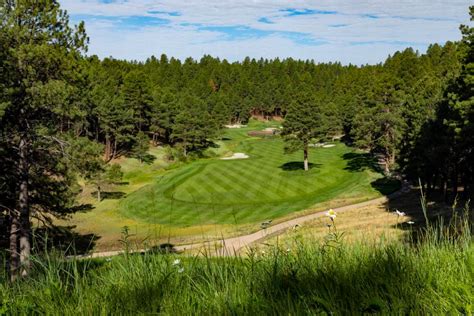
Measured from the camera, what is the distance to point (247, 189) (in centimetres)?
5278

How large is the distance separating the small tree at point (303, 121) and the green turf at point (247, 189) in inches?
153

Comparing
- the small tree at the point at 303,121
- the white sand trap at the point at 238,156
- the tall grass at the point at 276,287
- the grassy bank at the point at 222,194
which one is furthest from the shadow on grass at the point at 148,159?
the tall grass at the point at 276,287

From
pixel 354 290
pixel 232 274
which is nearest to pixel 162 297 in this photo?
pixel 232 274

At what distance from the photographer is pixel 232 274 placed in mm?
3916

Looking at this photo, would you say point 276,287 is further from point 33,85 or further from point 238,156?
point 238,156

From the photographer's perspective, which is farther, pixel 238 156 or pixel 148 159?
pixel 238 156

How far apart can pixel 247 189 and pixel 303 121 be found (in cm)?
1575

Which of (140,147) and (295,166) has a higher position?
(140,147)

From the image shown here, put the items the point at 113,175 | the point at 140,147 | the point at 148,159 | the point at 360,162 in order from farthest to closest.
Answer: the point at 148,159, the point at 140,147, the point at 360,162, the point at 113,175

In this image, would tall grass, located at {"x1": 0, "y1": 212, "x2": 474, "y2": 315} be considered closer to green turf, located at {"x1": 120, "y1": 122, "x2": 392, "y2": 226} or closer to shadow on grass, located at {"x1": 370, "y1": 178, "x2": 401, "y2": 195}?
green turf, located at {"x1": 120, "y1": 122, "x2": 392, "y2": 226}

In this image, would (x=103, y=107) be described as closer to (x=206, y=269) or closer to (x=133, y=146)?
(x=133, y=146)

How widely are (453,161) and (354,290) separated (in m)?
36.9

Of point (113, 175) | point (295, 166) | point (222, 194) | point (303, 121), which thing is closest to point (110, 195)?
point (113, 175)

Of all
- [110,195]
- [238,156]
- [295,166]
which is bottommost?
[110,195]
